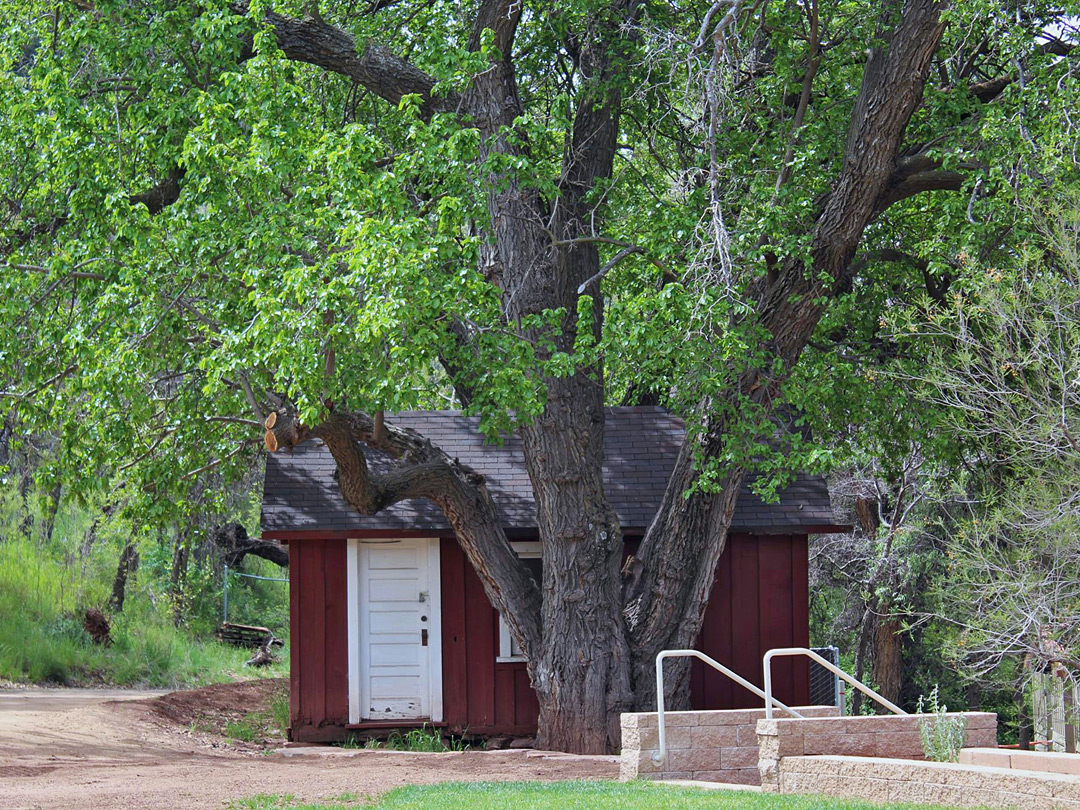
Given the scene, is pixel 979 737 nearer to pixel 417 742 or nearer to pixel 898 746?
pixel 898 746

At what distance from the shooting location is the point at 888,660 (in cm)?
2212

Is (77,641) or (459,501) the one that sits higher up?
(459,501)

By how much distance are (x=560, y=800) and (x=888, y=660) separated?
14963mm

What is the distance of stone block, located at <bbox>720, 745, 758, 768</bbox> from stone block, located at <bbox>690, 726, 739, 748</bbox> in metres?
0.05

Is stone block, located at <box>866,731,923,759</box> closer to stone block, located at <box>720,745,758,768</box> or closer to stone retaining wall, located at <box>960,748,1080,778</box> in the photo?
stone retaining wall, located at <box>960,748,1080,778</box>

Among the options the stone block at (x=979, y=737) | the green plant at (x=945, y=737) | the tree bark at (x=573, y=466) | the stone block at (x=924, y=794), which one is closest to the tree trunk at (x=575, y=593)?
the tree bark at (x=573, y=466)

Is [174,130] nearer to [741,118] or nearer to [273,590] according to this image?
[741,118]

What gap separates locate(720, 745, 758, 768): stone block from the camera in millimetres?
10906

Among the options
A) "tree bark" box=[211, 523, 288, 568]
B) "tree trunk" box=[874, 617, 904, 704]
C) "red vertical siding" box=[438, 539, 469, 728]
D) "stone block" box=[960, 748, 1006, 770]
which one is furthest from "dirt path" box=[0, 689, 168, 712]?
"tree trunk" box=[874, 617, 904, 704]

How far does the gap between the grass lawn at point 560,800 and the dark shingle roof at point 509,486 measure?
17.8 feet

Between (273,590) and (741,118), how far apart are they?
2469cm

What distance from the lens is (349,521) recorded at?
47.9ft

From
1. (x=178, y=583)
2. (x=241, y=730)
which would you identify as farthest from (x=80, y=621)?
(x=241, y=730)

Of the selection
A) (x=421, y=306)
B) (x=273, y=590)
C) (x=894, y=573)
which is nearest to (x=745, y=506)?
(x=421, y=306)
